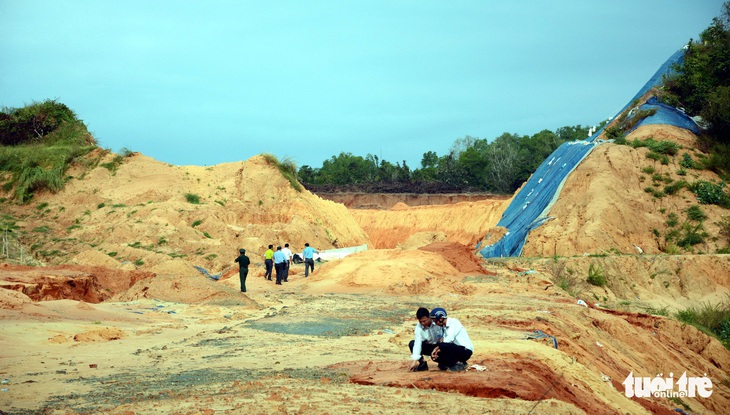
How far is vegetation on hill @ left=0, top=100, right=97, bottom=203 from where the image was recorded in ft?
131

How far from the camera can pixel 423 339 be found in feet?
31.9

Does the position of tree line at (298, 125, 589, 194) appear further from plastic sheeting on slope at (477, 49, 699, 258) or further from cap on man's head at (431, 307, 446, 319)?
cap on man's head at (431, 307, 446, 319)

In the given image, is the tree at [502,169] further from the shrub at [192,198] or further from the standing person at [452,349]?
the standing person at [452,349]

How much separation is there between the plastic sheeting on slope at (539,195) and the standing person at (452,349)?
25.1 meters

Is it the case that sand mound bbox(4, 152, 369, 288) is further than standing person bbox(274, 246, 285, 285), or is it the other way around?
sand mound bbox(4, 152, 369, 288)

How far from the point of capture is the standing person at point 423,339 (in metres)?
9.59

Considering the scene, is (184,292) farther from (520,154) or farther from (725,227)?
(520,154)

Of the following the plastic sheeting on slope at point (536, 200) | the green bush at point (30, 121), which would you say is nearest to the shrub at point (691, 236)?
the plastic sheeting on slope at point (536, 200)

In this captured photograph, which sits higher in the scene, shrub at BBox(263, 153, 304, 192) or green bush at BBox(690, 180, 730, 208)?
shrub at BBox(263, 153, 304, 192)

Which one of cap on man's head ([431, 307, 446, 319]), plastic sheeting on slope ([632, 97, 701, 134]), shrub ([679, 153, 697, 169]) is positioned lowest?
cap on man's head ([431, 307, 446, 319])

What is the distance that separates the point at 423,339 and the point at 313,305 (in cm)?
1153

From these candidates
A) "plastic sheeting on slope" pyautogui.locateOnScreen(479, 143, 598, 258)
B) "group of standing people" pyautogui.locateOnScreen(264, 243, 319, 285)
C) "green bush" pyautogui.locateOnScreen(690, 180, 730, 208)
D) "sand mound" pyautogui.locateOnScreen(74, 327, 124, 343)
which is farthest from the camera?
"plastic sheeting on slope" pyautogui.locateOnScreen(479, 143, 598, 258)

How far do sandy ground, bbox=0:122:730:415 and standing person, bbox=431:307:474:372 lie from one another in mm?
245

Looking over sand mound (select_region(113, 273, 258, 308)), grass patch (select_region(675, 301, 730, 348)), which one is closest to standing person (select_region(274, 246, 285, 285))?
sand mound (select_region(113, 273, 258, 308))
